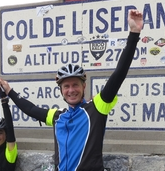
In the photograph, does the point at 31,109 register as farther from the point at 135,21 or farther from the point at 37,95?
the point at 135,21

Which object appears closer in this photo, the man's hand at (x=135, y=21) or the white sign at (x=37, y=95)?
the man's hand at (x=135, y=21)

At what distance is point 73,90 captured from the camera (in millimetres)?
2400

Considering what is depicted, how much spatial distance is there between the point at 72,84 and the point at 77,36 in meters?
1.08

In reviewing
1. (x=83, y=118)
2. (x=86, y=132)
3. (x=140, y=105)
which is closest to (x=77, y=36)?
(x=140, y=105)

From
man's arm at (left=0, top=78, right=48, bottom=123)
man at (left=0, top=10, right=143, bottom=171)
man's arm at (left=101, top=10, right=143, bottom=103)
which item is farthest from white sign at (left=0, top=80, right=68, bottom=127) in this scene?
man's arm at (left=101, top=10, right=143, bottom=103)

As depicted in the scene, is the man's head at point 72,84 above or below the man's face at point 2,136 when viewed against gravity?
above

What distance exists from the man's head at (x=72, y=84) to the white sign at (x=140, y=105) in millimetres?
823

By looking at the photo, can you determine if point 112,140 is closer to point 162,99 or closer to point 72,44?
point 162,99

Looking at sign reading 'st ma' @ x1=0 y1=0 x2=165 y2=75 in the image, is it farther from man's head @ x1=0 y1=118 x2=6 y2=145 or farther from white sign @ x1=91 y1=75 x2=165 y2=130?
man's head @ x1=0 y1=118 x2=6 y2=145

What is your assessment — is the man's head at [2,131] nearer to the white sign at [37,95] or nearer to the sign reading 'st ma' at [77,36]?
the white sign at [37,95]

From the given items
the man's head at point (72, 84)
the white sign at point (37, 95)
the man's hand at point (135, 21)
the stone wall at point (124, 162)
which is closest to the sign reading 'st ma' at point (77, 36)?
the white sign at point (37, 95)

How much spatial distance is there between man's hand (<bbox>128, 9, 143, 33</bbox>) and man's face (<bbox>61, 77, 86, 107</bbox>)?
66 centimetres

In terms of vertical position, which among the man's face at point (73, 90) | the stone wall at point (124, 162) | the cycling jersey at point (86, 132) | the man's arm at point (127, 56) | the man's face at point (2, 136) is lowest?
the stone wall at point (124, 162)

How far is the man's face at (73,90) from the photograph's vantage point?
239cm
